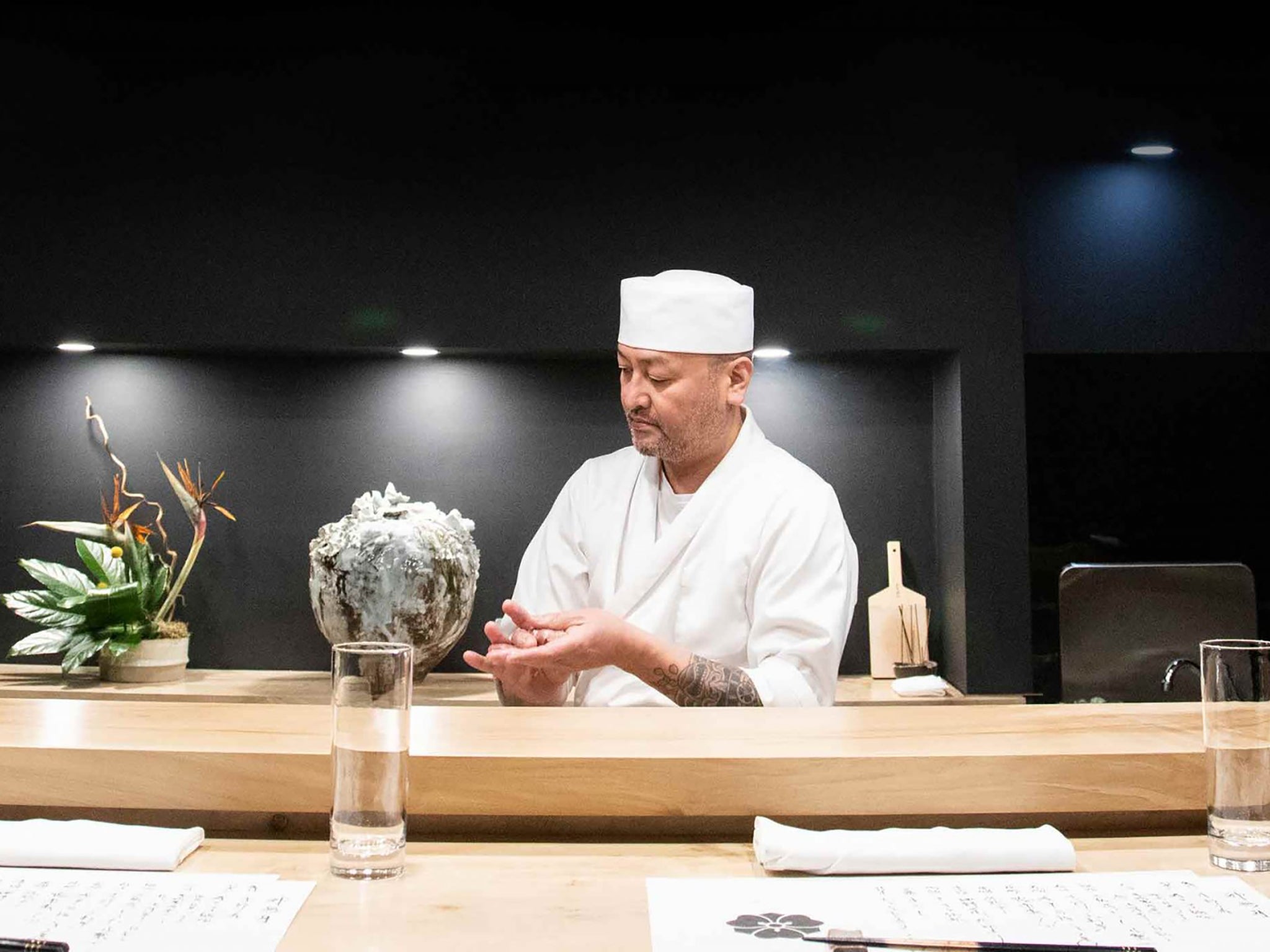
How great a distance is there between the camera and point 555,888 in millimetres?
954

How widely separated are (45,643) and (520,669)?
1.39 meters

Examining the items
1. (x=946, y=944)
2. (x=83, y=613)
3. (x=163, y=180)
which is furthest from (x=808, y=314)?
(x=946, y=944)

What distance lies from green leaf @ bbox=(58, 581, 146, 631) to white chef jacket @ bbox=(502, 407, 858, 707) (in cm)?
93

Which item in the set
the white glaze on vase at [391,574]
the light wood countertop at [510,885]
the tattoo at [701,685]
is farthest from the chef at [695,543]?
the light wood countertop at [510,885]

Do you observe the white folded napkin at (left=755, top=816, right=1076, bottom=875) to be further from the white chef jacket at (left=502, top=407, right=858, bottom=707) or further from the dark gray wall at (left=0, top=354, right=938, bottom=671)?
the dark gray wall at (left=0, top=354, right=938, bottom=671)

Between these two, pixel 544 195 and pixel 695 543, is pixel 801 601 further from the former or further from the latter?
pixel 544 195

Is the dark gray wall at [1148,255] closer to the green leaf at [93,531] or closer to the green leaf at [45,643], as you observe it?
the green leaf at [93,531]

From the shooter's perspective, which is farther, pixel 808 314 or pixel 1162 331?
pixel 1162 331

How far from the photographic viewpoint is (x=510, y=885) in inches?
37.9

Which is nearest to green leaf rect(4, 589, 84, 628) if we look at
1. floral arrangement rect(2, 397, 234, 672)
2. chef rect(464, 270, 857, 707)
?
floral arrangement rect(2, 397, 234, 672)

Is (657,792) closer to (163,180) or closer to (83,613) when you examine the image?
(83,613)

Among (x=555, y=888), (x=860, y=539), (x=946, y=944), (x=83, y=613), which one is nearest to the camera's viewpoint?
(x=946, y=944)

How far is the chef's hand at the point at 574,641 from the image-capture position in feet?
5.67

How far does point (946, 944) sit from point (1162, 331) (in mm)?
2687
